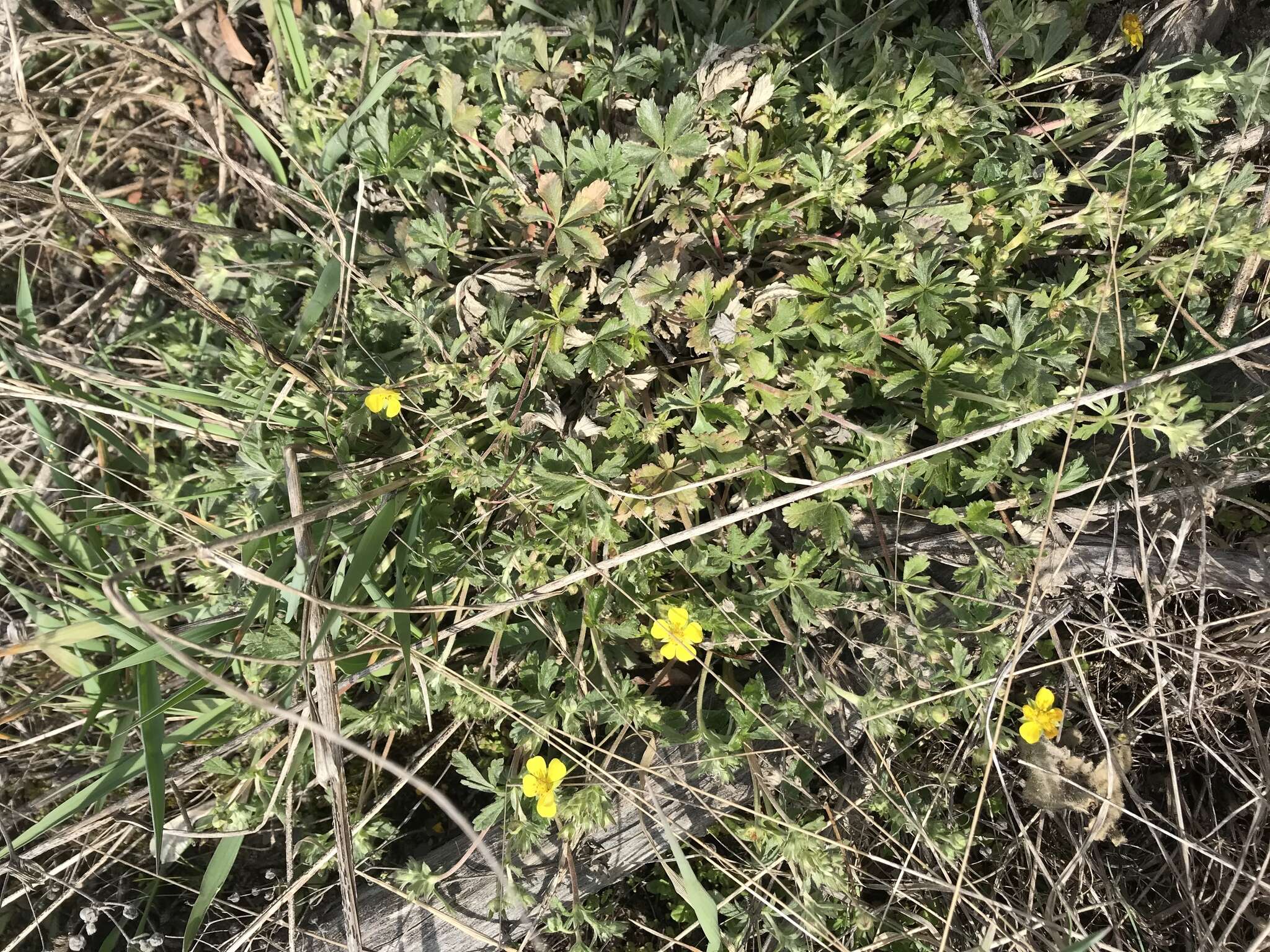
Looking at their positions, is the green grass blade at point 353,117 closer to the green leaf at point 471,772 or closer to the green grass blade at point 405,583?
the green grass blade at point 405,583

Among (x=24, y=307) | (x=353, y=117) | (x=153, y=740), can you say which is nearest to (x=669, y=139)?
A: (x=353, y=117)

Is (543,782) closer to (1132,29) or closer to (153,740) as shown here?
(153,740)

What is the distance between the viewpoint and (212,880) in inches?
103

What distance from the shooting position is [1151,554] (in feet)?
9.03

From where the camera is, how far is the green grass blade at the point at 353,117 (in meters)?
2.86

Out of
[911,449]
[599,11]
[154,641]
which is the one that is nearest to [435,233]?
[599,11]

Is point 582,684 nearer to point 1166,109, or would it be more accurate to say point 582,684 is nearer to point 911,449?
point 911,449

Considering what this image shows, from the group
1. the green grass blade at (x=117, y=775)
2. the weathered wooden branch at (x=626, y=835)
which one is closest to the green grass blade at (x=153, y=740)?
the green grass blade at (x=117, y=775)

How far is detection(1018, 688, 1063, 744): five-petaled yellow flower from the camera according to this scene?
2424mm

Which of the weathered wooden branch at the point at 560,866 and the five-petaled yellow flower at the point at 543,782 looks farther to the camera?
the weathered wooden branch at the point at 560,866

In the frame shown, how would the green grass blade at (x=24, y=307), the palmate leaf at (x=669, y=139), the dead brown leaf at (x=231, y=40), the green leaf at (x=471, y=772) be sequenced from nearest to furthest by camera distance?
the palmate leaf at (x=669, y=139) < the green leaf at (x=471, y=772) < the green grass blade at (x=24, y=307) < the dead brown leaf at (x=231, y=40)

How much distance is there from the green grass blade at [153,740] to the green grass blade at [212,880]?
0.73 feet

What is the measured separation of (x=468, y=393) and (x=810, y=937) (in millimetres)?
2171

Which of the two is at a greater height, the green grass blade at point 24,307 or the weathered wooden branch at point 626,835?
the green grass blade at point 24,307
